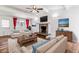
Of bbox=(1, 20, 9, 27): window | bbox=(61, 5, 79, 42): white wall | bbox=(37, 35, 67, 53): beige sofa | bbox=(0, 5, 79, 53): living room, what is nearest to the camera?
bbox=(37, 35, 67, 53): beige sofa

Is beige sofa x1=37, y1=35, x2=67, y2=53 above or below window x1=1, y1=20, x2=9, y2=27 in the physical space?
below

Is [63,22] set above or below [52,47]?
above

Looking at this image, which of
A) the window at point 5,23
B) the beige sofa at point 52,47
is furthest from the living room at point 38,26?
the beige sofa at point 52,47

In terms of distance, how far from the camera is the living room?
353cm

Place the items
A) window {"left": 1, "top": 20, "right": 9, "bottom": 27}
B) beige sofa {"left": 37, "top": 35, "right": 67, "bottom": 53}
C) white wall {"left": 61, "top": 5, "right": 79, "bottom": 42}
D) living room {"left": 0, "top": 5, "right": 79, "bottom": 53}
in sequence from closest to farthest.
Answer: beige sofa {"left": 37, "top": 35, "right": 67, "bottom": 53}, living room {"left": 0, "top": 5, "right": 79, "bottom": 53}, white wall {"left": 61, "top": 5, "right": 79, "bottom": 42}, window {"left": 1, "top": 20, "right": 9, "bottom": 27}

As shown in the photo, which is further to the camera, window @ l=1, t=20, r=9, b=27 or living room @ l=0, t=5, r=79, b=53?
window @ l=1, t=20, r=9, b=27

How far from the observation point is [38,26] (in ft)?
27.8

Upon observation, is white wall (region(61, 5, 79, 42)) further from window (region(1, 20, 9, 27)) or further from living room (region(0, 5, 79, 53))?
window (region(1, 20, 9, 27))

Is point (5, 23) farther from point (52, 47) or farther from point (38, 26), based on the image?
point (52, 47)

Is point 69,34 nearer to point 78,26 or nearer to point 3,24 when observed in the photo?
point 78,26

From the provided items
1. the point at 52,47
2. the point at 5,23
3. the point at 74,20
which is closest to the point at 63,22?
the point at 74,20

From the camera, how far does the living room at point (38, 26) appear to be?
353 cm

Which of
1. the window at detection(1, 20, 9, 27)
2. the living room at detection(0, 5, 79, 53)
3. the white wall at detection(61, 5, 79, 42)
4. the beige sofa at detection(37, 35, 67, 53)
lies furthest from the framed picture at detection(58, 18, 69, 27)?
the window at detection(1, 20, 9, 27)
